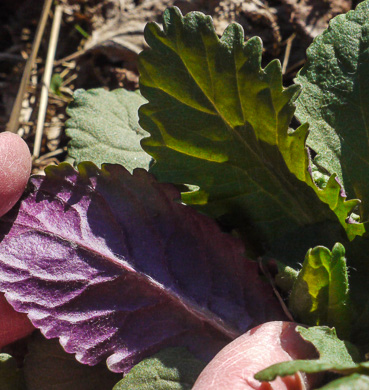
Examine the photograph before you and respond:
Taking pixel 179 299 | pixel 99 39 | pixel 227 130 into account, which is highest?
pixel 99 39

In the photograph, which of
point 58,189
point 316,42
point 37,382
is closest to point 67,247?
point 58,189

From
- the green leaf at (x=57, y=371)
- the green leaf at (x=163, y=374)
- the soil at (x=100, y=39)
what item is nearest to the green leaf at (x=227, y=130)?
the green leaf at (x=163, y=374)

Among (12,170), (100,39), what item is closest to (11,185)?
(12,170)

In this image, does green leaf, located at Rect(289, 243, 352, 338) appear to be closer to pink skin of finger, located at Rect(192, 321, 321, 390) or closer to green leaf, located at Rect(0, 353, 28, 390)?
pink skin of finger, located at Rect(192, 321, 321, 390)

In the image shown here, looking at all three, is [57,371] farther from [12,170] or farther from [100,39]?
[100,39]

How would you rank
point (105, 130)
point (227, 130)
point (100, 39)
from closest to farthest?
point (227, 130) < point (105, 130) < point (100, 39)

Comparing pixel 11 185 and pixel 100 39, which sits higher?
→ pixel 100 39

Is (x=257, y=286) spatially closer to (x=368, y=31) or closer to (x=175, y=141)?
(x=175, y=141)

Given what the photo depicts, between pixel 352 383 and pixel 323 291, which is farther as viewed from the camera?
pixel 323 291
